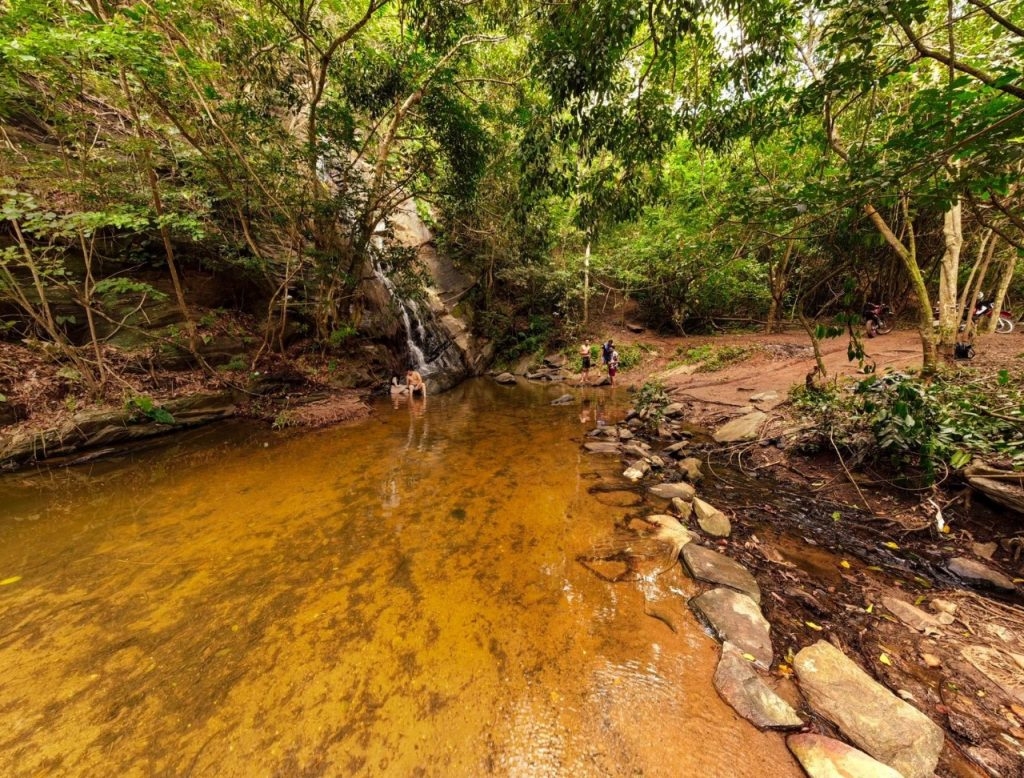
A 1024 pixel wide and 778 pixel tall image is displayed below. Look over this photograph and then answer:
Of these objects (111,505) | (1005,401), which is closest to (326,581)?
(111,505)

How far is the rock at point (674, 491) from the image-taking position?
4.56m

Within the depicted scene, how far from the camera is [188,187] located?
7121mm

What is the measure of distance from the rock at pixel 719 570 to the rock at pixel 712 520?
1.31 ft

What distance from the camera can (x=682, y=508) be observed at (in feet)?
13.8

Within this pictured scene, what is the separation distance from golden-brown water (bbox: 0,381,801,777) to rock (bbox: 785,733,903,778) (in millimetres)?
87

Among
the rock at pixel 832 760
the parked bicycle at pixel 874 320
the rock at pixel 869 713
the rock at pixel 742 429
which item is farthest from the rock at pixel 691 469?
the parked bicycle at pixel 874 320

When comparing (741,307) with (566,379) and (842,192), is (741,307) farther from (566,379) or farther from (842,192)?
(842,192)

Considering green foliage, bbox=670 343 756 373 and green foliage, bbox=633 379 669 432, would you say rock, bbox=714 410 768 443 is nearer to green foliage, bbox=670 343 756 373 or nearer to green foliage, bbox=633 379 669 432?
green foliage, bbox=633 379 669 432

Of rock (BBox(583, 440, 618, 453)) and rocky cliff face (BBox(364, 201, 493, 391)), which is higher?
rocky cliff face (BBox(364, 201, 493, 391))

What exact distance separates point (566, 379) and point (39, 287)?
13291 millimetres

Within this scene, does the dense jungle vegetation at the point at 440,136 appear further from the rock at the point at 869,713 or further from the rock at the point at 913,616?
the rock at the point at 869,713

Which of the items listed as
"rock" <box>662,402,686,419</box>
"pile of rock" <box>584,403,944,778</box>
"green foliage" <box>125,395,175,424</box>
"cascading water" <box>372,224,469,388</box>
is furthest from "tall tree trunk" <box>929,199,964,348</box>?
"green foliage" <box>125,395,175,424</box>

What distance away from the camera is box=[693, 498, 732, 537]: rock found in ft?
12.5

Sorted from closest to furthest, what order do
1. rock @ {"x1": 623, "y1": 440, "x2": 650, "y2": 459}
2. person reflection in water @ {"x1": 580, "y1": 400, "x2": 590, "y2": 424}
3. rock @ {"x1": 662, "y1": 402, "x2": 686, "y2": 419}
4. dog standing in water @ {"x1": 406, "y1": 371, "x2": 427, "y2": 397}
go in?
rock @ {"x1": 623, "y1": 440, "x2": 650, "y2": 459} → rock @ {"x1": 662, "y1": 402, "x2": 686, "y2": 419} → person reflection in water @ {"x1": 580, "y1": 400, "x2": 590, "y2": 424} → dog standing in water @ {"x1": 406, "y1": 371, "x2": 427, "y2": 397}
